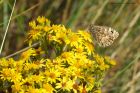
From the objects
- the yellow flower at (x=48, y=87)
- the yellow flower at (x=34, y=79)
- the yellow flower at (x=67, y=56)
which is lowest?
the yellow flower at (x=48, y=87)

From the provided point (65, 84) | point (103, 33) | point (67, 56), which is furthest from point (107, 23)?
point (65, 84)

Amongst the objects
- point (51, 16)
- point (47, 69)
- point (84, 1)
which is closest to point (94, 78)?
point (47, 69)

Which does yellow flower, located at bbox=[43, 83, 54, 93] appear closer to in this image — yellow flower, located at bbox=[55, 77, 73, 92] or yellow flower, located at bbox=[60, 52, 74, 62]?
yellow flower, located at bbox=[55, 77, 73, 92]

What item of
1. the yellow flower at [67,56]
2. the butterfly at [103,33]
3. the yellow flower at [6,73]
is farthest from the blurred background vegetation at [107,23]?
the yellow flower at [6,73]

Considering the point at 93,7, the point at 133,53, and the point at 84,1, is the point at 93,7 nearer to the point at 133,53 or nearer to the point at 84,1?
the point at 84,1

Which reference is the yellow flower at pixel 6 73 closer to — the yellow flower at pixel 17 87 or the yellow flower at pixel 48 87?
the yellow flower at pixel 17 87

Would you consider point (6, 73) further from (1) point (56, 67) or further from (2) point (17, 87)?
(1) point (56, 67)
